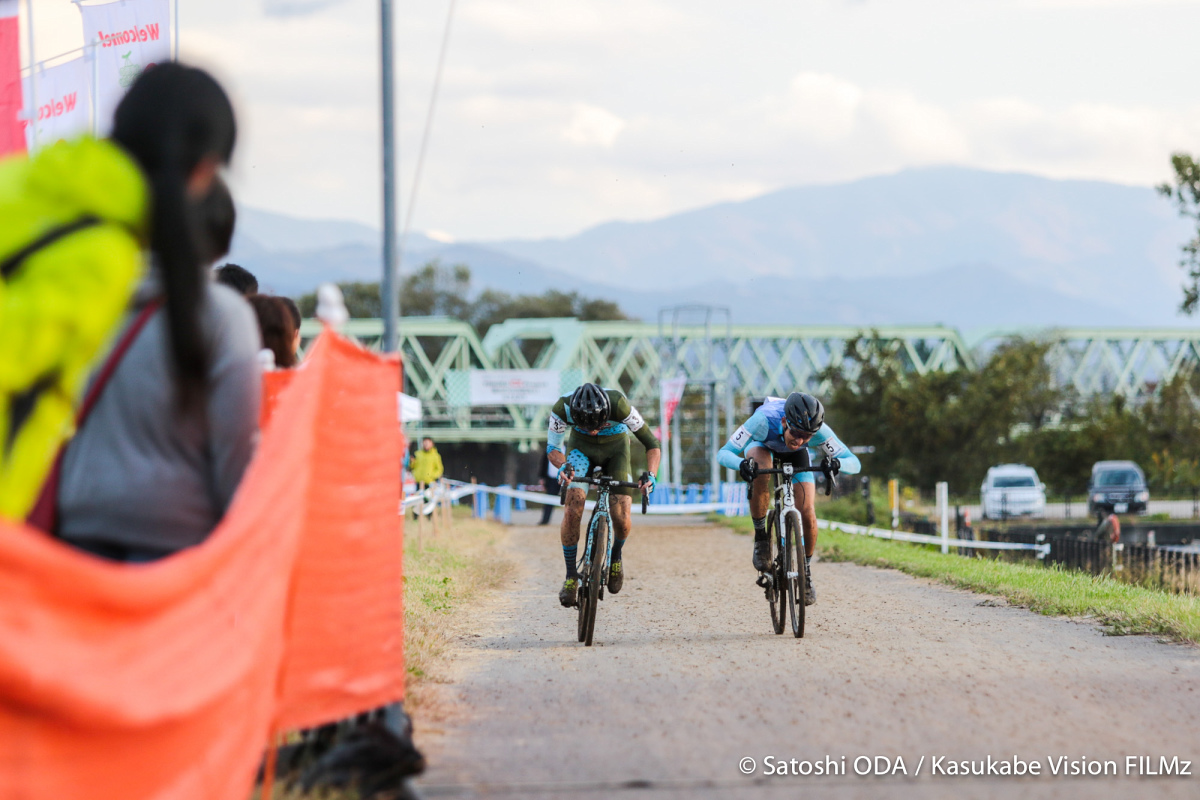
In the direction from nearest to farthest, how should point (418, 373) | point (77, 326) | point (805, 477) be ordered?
1. point (77, 326)
2. point (805, 477)
3. point (418, 373)

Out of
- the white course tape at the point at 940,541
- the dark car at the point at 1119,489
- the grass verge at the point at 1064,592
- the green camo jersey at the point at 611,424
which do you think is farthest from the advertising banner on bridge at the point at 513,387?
the green camo jersey at the point at 611,424

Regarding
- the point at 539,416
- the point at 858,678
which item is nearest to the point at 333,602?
the point at 858,678

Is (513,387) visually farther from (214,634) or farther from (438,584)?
(214,634)

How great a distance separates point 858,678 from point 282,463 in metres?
4.51

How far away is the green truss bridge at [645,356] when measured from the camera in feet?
260

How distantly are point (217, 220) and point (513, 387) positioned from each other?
6986 centimetres

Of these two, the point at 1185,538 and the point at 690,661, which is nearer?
the point at 690,661

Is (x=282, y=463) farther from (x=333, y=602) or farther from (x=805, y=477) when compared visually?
(x=805, y=477)

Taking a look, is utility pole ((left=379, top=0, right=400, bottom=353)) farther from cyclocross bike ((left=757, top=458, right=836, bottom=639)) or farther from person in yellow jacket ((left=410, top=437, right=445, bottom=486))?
person in yellow jacket ((left=410, top=437, right=445, bottom=486))

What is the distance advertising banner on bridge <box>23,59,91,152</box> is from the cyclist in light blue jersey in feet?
27.1

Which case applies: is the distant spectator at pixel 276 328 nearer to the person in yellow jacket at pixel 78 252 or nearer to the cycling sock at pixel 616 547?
the person in yellow jacket at pixel 78 252

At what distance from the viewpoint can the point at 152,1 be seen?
14125mm

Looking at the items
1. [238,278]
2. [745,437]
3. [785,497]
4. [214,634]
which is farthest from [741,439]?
[214,634]

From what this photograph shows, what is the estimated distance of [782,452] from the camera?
10.4m
